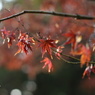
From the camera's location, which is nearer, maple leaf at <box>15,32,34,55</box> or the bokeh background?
maple leaf at <box>15,32,34,55</box>

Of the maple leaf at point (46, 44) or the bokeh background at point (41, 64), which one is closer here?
the maple leaf at point (46, 44)

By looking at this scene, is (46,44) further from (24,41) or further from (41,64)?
(41,64)

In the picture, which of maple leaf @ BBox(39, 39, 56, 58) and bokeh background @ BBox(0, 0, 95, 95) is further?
bokeh background @ BBox(0, 0, 95, 95)

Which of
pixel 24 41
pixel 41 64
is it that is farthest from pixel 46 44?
pixel 41 64

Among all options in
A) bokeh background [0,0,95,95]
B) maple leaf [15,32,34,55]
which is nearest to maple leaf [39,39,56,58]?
maple leaf [15,32,34,55]

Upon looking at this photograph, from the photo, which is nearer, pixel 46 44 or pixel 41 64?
pixel 46 44

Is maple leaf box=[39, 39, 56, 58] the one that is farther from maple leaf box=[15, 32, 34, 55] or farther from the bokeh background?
the bokeh background

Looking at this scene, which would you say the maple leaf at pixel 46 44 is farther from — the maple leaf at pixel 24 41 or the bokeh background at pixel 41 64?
the bokeh background at pixel 41 64

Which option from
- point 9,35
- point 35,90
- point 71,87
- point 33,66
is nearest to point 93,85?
point 71,87

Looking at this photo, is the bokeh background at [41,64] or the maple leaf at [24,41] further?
the bokeh background at [41,64]

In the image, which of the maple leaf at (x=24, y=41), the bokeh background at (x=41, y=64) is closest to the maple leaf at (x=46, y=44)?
the maple leaf at (x=24, y=41)
